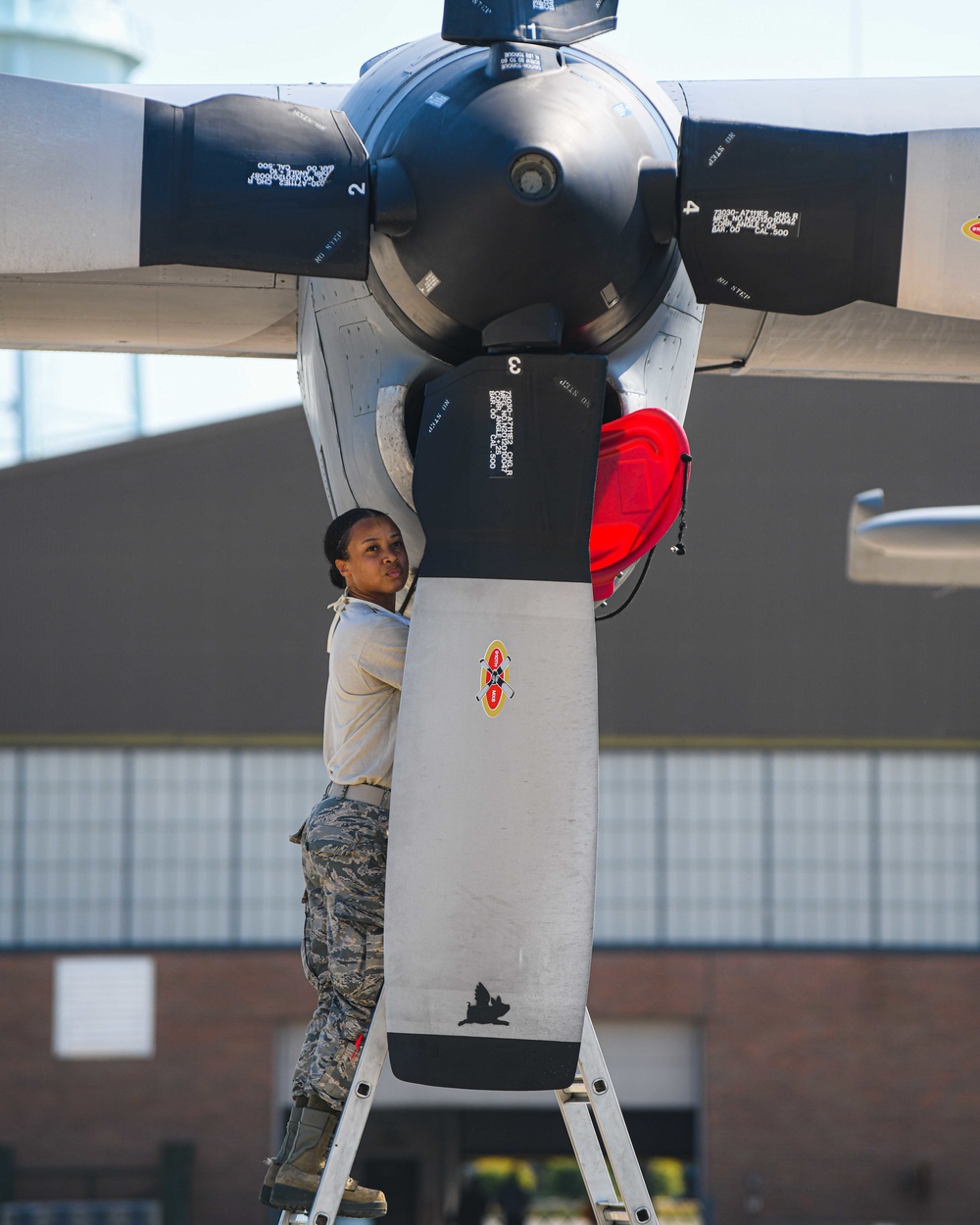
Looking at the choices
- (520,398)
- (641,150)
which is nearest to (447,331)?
(520,398)

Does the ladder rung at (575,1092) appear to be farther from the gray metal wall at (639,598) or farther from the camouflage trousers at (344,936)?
the gray metal wall at (639,598)

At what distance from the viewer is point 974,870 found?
28.0m

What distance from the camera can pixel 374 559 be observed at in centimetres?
498

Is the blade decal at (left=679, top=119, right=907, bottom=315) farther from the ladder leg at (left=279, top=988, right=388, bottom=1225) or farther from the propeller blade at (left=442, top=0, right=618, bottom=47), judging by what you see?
the ladder leg at (left=279, top=988, right=388, bottom=1225)

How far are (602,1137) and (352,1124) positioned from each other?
662 millimetres

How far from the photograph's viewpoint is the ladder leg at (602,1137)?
4.40m

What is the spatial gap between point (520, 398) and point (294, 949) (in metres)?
24.0

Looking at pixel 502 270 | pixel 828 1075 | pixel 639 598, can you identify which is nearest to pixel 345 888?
pixel 502 270

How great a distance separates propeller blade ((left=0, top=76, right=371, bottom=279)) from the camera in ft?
15.7

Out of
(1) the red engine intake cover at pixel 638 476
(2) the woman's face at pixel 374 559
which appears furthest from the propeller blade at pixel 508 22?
(2) the woman's face at pixel 374 559

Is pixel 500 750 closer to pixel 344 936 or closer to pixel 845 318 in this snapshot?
pixel 344 936

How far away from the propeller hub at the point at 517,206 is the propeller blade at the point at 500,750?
267 mm

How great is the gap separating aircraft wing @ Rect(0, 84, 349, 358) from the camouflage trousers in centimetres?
252

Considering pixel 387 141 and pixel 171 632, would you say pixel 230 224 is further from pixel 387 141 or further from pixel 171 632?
pixel 171 632
